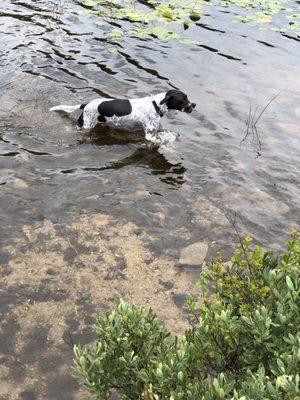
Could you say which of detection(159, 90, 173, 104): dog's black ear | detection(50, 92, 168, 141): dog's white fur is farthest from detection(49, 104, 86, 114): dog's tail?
detection(159, 90, 173, 104): dog's black ear

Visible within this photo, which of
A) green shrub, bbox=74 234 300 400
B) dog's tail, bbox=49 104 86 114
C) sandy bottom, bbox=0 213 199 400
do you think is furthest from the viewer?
dog's tail, bbox=49 104 86 114

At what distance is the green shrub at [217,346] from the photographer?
218 cm

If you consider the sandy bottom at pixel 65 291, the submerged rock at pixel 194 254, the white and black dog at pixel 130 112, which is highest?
the white and black dog at pixel 130 112

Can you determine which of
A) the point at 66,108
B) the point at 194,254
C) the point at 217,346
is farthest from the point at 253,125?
the point at 217,346

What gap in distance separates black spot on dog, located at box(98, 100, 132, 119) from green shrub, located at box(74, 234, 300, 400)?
5.13 meters

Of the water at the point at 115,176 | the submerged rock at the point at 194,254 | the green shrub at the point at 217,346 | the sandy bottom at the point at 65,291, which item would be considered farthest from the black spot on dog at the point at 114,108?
the green shrub at the point at 217,346

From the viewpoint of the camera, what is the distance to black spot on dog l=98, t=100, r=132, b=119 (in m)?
7.42

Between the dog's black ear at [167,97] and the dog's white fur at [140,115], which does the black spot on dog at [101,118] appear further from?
the dog's black ear at [167,97]

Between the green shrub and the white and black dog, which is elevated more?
the green shrub

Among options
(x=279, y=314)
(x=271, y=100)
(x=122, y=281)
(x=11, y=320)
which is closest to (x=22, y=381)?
(x=11, y=320)

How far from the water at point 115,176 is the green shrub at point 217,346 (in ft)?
4.19

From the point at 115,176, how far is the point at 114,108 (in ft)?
4.97

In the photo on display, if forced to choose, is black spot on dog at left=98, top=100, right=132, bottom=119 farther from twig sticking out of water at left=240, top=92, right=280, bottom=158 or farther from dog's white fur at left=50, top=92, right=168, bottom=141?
twig sticking out of water at left=240, top=92, right=280, bottom=158

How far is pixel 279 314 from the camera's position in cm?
219
